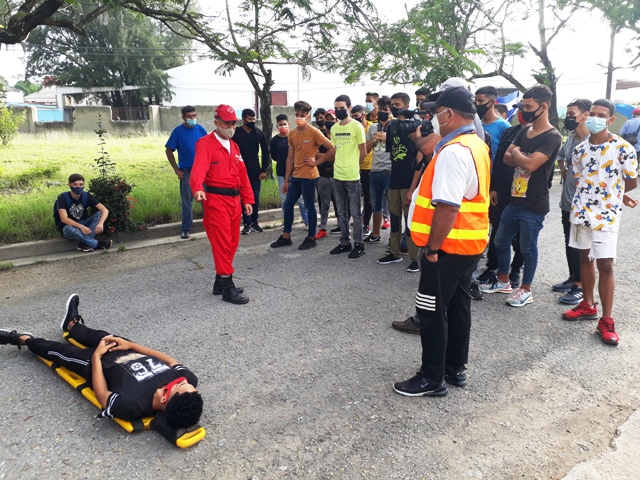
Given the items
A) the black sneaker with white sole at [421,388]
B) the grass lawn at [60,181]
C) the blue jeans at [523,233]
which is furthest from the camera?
the grass lawn at [60,181]

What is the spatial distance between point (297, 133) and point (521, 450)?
5.01m

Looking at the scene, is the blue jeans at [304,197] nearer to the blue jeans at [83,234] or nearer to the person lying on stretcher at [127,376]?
the blue jeans at [83,234]

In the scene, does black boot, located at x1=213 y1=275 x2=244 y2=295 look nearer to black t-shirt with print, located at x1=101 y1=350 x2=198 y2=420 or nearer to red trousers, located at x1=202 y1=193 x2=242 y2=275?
red trousers, located at x1=202 y1=193 x2=242 y2=275

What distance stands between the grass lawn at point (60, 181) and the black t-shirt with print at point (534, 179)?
17.8ft

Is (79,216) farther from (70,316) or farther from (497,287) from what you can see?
(497,287)

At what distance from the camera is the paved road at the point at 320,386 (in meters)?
2.78

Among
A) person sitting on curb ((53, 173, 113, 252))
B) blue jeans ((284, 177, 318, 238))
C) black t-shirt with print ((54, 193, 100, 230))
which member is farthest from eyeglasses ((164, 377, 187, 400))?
black t-shirt with print ((54, 193, 100, 230))

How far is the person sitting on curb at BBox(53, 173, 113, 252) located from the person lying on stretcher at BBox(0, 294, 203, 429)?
9.84ft

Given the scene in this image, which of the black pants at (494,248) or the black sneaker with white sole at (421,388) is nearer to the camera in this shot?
the black sneaker with white sole at (421,388)

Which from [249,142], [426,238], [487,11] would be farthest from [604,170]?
[487,11]

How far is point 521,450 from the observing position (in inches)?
113

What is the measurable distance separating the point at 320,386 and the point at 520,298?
2.45 metres

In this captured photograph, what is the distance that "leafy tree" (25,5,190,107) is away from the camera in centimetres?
3756

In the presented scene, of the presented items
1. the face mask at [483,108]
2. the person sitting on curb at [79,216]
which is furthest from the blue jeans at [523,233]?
the person sitting on curb at [79,216]
